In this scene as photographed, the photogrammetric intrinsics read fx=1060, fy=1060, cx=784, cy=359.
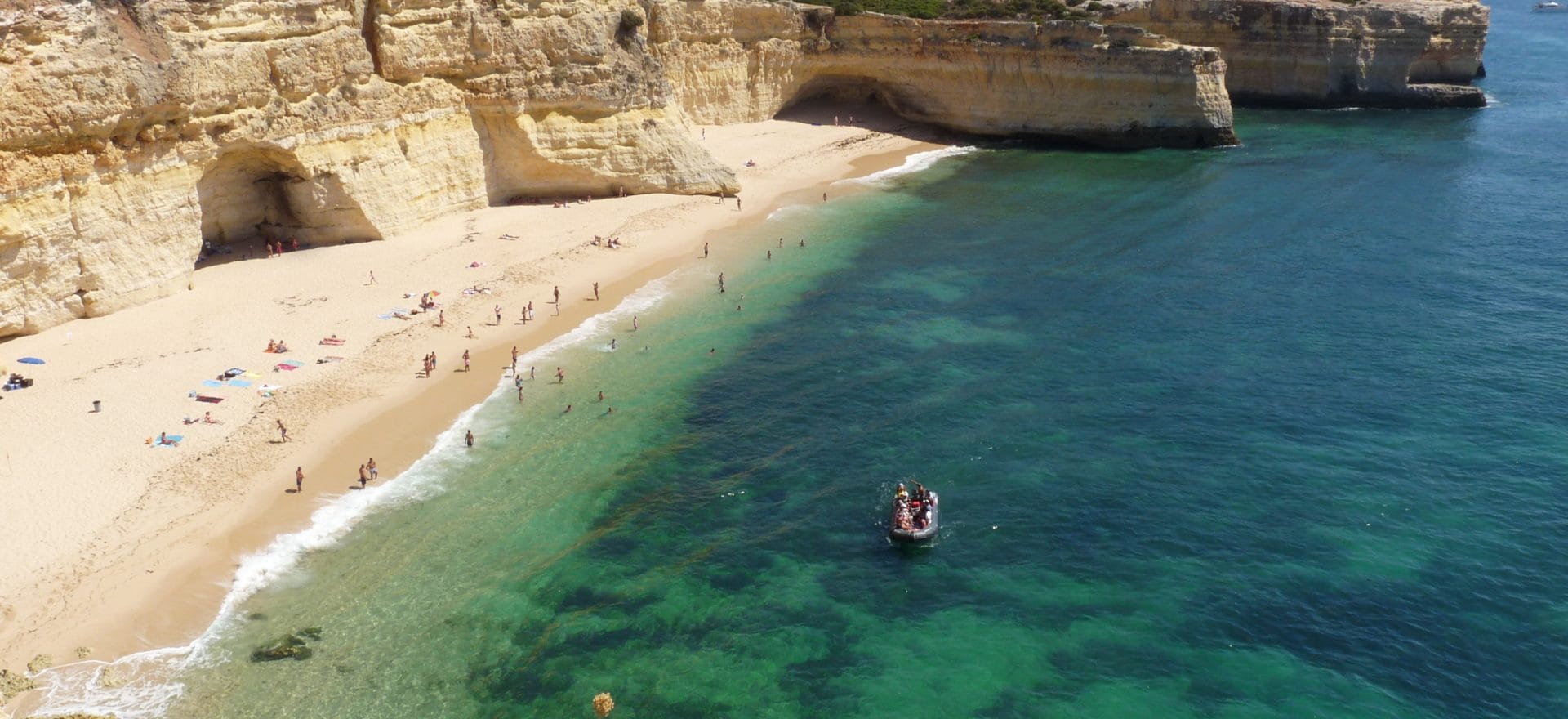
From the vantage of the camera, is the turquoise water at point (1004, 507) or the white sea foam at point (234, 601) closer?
the white sea foam at point (234, 601)

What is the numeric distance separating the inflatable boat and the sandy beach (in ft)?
47.0

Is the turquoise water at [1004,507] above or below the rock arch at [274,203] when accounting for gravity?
below

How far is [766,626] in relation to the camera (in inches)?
938

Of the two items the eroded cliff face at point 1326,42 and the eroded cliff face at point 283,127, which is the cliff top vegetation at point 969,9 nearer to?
the eroded cliff face at point 1326,42

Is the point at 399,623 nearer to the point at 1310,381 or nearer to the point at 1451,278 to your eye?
the point at 1310,381

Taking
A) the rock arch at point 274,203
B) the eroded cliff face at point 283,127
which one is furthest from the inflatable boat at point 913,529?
the rock arch at point 274,203

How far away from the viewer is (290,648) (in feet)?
75.9

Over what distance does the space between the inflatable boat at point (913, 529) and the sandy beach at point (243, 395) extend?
564 inches

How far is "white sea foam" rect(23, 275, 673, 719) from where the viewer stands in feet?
70.4

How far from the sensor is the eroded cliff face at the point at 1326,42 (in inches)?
2953

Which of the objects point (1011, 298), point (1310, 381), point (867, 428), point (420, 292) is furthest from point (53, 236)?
point (1310, 381)

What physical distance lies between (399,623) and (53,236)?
68.3 ft

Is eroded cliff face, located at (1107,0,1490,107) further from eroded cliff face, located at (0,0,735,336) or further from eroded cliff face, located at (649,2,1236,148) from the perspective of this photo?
eroded cliff face, located at (0,0,735,336)

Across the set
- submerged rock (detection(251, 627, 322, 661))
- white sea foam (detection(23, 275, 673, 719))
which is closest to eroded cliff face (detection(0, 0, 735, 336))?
white sea foam (detection(23, 275, 673, 719))
